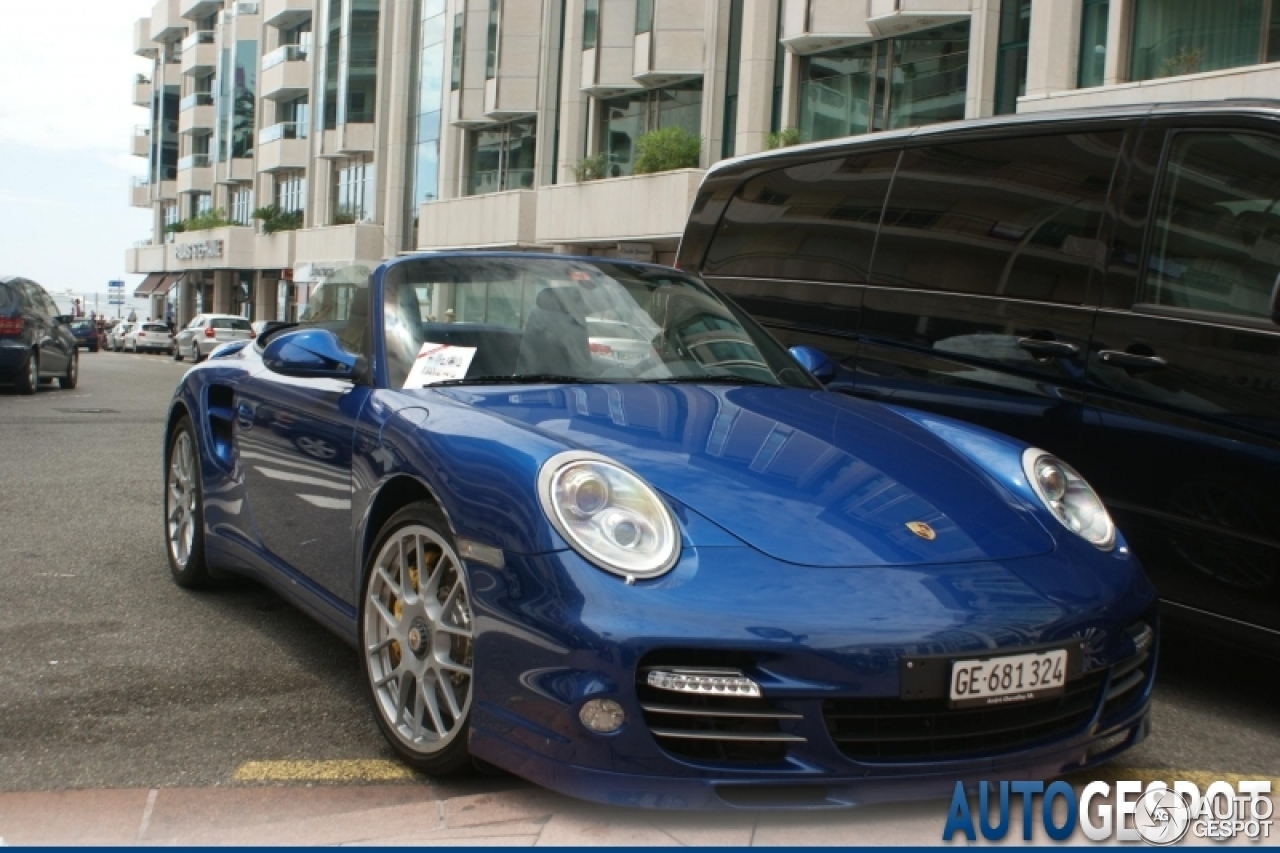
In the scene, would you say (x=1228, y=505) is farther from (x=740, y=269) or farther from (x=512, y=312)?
(x=740, y=269)

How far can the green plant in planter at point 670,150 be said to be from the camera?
3058cm

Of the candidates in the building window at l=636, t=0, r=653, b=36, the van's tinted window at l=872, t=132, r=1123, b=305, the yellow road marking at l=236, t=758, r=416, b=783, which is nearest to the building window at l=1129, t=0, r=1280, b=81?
the van's tinted window at l=872, t=132, r=1123, b=305

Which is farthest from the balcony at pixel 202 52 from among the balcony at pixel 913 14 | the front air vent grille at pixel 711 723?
the front air vent grille at pixel 711 723

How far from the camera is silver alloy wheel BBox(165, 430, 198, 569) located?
5535 mm

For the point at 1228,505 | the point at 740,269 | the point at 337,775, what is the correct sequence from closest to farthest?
the point at 337,775
the point at 1228,505
the point at 740,269

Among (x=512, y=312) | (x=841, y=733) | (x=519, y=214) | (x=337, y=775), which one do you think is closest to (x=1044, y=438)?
(x=512, y=312)

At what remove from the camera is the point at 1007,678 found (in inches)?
118

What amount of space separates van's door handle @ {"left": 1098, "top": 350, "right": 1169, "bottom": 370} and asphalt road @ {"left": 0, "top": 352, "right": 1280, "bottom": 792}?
101 cm

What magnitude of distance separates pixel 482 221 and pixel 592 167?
6.62 meters

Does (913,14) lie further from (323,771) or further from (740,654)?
(740,654)

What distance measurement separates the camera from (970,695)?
2969 mm

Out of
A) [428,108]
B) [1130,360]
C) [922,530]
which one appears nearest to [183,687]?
[922,530]

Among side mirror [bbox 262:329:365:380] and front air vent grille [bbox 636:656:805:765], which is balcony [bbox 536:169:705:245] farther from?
front air vent grille [bbox 636:656:805:765]

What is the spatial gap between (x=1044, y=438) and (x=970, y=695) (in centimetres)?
203
